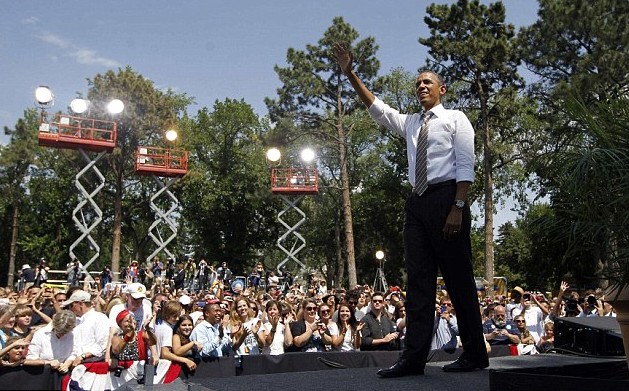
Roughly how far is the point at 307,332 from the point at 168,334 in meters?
1.79

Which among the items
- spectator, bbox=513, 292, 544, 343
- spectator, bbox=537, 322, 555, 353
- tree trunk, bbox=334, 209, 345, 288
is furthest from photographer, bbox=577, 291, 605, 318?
tree trunk, bbox=334, 209, 345, 288

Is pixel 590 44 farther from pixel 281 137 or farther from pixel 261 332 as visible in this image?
pixel 261 332

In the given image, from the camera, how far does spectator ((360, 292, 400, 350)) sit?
7.71m

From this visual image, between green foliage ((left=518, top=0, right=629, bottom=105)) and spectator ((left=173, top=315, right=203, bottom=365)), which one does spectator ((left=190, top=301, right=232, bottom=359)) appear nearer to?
spectator ((left=173, top=315, right=203, bottom=365))

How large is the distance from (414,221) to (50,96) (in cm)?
2533

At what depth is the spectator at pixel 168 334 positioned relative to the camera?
21.5 ft

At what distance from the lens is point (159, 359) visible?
657 cm

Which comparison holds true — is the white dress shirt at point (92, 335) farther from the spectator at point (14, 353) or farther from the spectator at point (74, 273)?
the spectator at point (74, 273)

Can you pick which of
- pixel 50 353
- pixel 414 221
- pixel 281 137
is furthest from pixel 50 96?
pixel 414 221

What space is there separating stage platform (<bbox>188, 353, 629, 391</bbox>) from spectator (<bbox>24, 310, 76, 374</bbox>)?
12.9 feet

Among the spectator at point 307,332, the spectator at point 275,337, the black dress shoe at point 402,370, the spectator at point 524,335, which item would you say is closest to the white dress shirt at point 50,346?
the spectator at point 275,337

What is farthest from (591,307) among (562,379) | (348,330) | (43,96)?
(43,96)

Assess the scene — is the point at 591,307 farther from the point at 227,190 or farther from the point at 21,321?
the point at 227,190

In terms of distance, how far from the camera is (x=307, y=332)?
7.94 m
